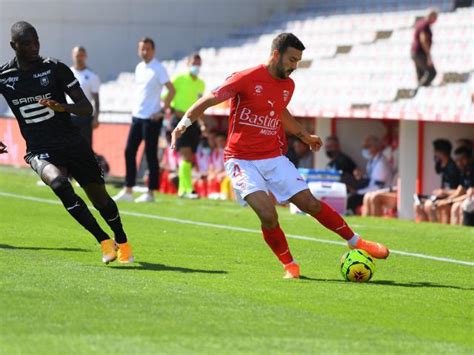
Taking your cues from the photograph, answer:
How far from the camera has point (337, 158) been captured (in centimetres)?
2077

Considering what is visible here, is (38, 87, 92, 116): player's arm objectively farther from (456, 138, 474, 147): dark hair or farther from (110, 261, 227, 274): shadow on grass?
(456, 138, 474, 147): dark hair

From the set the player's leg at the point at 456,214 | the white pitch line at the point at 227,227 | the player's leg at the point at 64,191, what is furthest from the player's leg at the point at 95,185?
the player's leg at the point at 456,214

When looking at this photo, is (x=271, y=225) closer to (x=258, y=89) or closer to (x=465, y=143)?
(x=258, y=89)

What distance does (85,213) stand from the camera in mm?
10617

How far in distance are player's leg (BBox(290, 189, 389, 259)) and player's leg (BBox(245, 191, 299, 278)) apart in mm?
288

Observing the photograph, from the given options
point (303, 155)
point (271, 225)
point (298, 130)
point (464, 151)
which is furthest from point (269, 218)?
point (303, 155)

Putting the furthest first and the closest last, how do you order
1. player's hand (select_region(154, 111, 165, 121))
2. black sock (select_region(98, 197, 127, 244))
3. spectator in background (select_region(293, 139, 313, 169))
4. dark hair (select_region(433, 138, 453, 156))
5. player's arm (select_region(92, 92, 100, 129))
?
spectator in background (select_region(293, 139, 313, 169)) → player's arm (select_region(92, 92, 100, 129)) → player's hand (select_region(154, 111, 165, 121)) → dark hair (select_region(433, 138, 453, 156)) → black sock (select_region(98, 197, 127, 244))

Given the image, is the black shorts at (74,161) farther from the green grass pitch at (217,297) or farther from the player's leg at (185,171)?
the player's leg at (185,171)

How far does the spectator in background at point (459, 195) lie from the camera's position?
17.5 metres

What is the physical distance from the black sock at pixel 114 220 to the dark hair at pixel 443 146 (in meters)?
8.40

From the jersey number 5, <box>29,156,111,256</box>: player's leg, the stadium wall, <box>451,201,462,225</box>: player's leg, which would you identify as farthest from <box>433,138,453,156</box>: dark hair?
the stadium wall

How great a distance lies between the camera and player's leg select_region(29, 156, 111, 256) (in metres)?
10.4

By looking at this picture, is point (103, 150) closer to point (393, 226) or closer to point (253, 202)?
point (393, 226)

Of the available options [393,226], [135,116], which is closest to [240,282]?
[393,226]
